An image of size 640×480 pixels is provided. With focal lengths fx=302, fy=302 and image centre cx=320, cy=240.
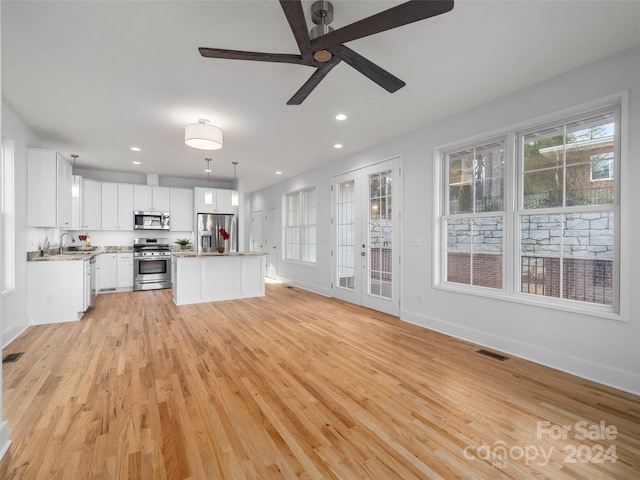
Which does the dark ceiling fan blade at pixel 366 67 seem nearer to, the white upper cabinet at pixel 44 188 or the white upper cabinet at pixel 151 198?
the white upper cabinet at pixel 44 188

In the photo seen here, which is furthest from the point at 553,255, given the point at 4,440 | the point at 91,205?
the point at 91,205

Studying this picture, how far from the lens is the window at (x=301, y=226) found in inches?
280

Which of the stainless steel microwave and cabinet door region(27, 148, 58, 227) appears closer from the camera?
cabinet door region(27, 148, 58, 227)

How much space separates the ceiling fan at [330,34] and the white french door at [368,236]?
2564 mm

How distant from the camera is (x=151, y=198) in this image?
730 centimetres

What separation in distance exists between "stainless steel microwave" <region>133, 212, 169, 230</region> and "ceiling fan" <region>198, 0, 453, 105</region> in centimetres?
618

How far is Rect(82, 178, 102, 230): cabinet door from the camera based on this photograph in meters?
6.65

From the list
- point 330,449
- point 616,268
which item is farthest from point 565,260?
point 330,449

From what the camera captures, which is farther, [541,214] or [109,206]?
[109,206]

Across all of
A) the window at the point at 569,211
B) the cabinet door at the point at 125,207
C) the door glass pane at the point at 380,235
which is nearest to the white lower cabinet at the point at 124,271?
the cabinet door at the point at 125,207

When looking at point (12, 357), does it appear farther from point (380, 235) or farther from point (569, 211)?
point (569, 211)

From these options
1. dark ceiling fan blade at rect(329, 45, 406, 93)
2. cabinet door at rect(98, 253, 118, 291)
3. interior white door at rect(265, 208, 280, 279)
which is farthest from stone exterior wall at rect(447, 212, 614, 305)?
cabinet door at rect(98, 253, 118, 291)

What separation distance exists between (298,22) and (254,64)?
1196 mm

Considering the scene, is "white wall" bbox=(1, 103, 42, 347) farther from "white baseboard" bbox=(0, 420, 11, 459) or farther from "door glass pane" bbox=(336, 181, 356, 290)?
"door glass pane" bbox=(336, 181, 356, 290)
